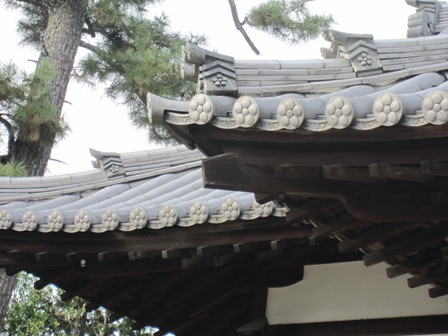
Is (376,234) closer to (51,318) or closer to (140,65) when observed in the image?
(140,65)

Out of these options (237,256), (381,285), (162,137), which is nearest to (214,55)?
(237,256)

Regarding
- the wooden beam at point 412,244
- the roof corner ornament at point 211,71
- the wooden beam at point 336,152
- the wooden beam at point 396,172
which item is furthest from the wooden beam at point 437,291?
the roof corner ornament at point 211,71

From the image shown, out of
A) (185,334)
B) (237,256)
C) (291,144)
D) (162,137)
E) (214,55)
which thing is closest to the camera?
(291,144)

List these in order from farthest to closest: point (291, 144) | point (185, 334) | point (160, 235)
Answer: point (185, 334) → point (160, 235) → point (291, 144)

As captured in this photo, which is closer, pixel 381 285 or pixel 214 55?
pixel 214 55

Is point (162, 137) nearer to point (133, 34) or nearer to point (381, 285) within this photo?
point (133, 34)

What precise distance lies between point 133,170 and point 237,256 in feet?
4.48

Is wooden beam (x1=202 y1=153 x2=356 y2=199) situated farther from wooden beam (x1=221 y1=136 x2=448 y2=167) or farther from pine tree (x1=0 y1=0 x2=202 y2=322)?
pine tree (x1=0 y1=0 x2=202 y2=322)

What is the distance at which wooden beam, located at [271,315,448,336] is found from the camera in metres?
4.89

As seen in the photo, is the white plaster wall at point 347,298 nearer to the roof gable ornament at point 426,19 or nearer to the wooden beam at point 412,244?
the wooden beam at point 412,244

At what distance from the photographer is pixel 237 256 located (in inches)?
192

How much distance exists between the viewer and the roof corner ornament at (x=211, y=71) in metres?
3.22

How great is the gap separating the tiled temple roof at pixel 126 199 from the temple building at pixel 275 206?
0.01 m

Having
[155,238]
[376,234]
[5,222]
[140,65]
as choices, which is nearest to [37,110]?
[140,65]
